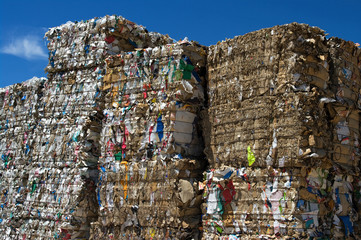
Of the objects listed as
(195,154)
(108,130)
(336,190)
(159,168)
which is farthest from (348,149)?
(108,130)

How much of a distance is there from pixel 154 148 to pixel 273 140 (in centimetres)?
138

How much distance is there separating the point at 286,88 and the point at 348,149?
0.92 m

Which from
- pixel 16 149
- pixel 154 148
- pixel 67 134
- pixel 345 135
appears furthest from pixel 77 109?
pixel 345 135

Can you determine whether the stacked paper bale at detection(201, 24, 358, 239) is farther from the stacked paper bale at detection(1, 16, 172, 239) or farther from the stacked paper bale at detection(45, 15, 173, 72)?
the stacked paper bale at detection(45, 15, 173, 72)

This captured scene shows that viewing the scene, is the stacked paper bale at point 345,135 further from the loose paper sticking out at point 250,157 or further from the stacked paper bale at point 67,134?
the stacked paper bale at point 67,134

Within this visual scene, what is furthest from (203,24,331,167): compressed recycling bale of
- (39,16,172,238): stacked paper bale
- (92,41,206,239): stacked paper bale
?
(39,16,172,238): stacked paper bale

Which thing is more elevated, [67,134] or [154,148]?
[67,134]

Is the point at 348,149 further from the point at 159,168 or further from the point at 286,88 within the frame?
the point at 159,168

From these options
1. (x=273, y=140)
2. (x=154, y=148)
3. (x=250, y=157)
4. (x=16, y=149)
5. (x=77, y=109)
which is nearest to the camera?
(x=273, y=140)

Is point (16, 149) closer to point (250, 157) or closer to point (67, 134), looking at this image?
point (67, 134)

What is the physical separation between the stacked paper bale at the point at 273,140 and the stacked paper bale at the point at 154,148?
0.27 m

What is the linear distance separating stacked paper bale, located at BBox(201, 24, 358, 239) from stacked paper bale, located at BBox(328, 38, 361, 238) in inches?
2.8

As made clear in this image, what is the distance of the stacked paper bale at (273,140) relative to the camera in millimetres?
4305

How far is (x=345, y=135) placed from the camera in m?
4.69
